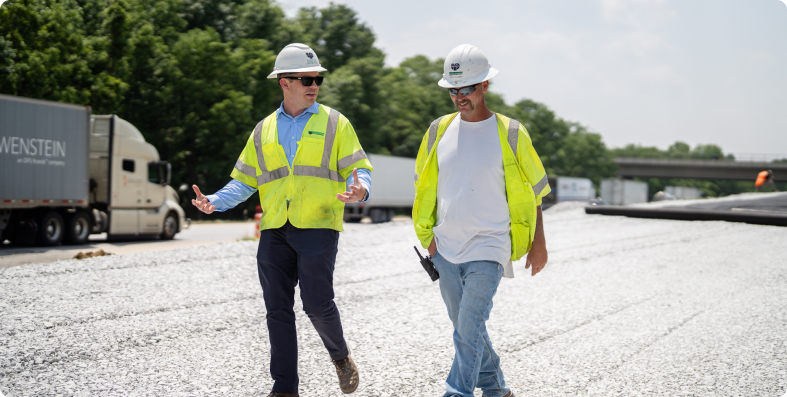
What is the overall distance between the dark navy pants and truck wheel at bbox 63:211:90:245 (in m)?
15.4

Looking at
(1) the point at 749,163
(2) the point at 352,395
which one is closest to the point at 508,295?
(2) the point at 352,395

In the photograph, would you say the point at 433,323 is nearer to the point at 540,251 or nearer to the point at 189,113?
the point at 540,251

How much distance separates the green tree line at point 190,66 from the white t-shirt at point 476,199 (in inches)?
1100

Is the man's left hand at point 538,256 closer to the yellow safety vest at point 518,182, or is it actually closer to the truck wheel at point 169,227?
the yellow safety vest at point 518,182

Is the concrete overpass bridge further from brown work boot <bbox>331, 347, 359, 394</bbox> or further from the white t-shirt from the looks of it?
brown work boot <bbox>331, 347, 359, 394</bbox>

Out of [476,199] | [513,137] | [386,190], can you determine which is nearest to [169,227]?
[386,190]

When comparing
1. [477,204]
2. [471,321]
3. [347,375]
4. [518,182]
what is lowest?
[347,375]

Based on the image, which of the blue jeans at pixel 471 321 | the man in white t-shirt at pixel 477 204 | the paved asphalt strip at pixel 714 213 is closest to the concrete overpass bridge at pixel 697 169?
the paved asphalt strip at pixel 714 213

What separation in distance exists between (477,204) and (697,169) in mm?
87066

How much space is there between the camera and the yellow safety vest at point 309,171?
395 cm

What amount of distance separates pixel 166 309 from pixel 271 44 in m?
39.7

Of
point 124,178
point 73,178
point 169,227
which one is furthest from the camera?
point 169,227

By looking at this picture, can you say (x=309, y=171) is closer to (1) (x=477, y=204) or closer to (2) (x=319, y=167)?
(2) (x=319, y=167)

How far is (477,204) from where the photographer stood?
3816 millimetres
